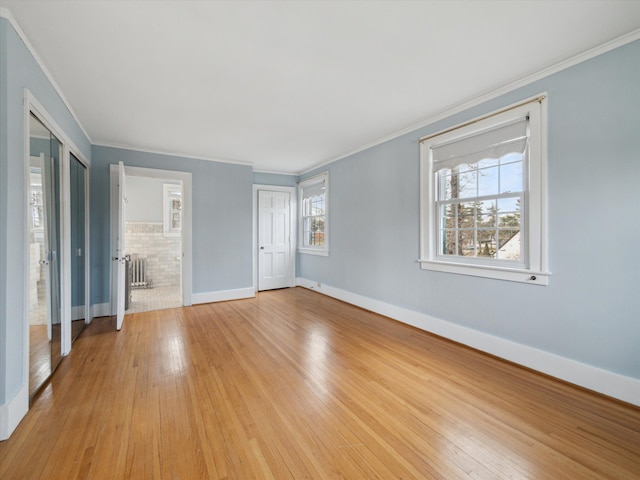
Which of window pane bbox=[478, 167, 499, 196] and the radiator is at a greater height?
window pane bbox=[478, 167, 499, 196]

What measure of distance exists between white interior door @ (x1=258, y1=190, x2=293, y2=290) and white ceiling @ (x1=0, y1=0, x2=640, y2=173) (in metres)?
2.60

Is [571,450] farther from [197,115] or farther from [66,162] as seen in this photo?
[66,162]

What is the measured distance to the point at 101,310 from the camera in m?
4.28

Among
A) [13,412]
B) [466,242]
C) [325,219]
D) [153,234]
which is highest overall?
[325,219]

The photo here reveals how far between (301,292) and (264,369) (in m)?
3.26

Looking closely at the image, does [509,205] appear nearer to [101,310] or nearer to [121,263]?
[121,263]

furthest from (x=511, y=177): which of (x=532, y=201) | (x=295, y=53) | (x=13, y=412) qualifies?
(x=13, y=412)

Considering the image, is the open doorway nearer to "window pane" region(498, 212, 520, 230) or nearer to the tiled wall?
the tiled wall

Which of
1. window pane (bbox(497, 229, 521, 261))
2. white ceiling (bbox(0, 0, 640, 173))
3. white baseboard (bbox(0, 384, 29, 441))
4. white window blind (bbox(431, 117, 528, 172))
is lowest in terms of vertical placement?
white baseboard (bbox(0, 384, 29, 441))

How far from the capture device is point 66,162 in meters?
2.86

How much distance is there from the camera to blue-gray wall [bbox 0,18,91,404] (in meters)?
1.71

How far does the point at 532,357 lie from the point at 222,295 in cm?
450

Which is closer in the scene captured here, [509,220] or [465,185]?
[509,220]

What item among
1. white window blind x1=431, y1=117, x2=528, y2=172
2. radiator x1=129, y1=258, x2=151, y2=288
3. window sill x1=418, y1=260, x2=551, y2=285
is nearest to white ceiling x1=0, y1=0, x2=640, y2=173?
white window blind x1=431, y1=117, x2=528, y2=172
